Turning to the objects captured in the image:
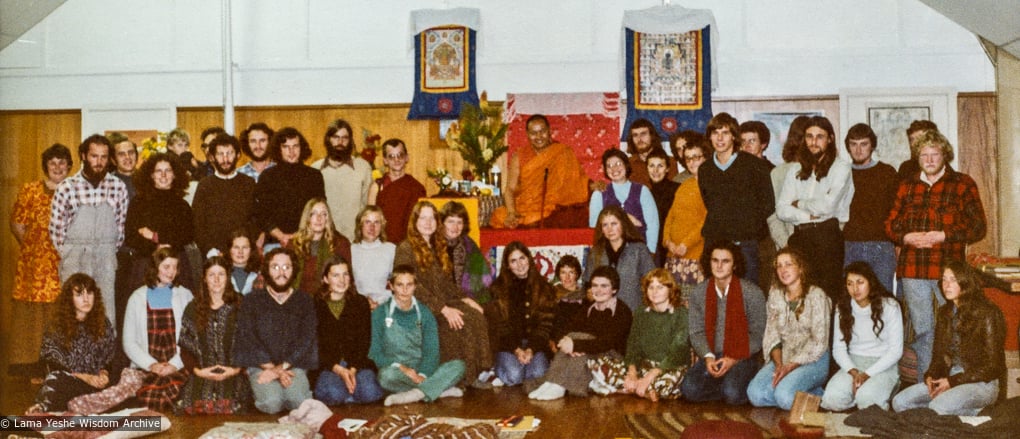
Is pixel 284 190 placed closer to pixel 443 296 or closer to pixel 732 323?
pixel 443 296

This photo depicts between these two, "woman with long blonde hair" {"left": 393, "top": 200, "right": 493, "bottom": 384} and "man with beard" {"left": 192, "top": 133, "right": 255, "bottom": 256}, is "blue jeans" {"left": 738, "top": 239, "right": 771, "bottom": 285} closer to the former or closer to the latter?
"woman with long blonde hair" {"left": 393, "top": 200, "right": 493, "bottom": 384}

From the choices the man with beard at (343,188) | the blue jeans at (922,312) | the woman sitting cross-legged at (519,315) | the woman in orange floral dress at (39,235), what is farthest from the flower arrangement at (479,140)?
the blue jeans at (922,312)

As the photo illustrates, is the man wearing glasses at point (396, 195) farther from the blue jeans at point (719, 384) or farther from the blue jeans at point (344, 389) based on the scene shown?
the blue jeans at point (719, 384)

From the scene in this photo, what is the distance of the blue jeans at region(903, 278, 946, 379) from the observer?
5418mm

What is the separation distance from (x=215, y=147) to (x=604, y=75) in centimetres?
313

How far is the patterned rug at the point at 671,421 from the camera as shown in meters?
4.80

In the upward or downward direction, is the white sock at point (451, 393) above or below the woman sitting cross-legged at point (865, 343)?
below

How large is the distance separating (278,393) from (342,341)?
0.44 meters

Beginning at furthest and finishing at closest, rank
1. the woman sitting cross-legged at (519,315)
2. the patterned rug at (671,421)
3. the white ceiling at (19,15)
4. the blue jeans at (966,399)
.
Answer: the white ceiling at (19,15) < the woman sitting cross-legged at (519,315) < the blue jeans at (966,399) < the patterned rug at (671,421)

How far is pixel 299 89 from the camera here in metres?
8.23

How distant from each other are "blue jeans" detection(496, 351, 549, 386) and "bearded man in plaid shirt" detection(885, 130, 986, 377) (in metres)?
2.04

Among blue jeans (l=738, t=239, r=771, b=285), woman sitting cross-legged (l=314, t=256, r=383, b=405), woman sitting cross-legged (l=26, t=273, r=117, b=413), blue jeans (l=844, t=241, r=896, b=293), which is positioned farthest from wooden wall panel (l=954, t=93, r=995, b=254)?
woman sitting cross-legged (l=26, t=273, r=117, b=413)

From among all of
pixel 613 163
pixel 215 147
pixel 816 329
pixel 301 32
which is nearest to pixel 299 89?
pixel 301 32

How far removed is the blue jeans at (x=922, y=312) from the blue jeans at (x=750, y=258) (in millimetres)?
798
